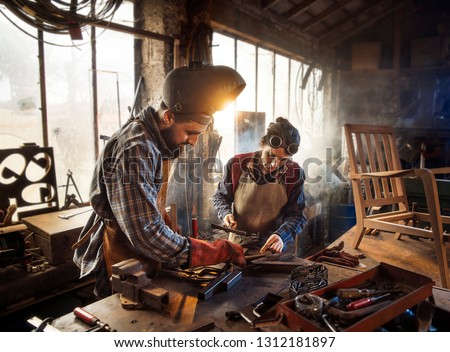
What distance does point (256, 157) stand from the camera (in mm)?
3404

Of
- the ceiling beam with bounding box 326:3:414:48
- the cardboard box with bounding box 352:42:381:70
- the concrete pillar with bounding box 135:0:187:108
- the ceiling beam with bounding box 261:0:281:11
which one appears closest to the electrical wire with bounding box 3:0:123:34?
the concrete pillar with bounding box 135:0:187:108

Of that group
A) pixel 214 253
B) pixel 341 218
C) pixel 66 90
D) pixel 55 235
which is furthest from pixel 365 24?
pixel 214 253

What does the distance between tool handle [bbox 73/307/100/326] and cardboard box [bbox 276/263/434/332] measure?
2.56 feet

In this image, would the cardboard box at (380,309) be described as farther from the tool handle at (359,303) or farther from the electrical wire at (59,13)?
the electrical wire at (59,13)

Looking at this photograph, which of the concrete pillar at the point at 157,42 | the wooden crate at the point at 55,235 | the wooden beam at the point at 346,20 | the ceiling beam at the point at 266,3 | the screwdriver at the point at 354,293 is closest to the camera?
the screwdriver at the point at 354,293

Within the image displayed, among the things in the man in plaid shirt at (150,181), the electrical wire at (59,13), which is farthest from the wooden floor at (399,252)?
the electrical wire at (59,13)

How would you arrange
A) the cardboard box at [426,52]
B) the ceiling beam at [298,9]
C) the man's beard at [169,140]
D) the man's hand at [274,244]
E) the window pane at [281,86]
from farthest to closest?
the cardboard box at [426,52] → the window pane at [281,86] → the ceiling beam at [298,9] → the man's hand at [274,244] → the man's beard at [169,140]

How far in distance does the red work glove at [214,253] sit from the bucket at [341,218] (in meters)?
5.84

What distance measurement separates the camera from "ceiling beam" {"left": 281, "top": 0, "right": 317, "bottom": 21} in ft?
23.3

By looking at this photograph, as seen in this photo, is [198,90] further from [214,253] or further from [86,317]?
[86,317]

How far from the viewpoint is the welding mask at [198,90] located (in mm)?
1946

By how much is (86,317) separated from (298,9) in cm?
721

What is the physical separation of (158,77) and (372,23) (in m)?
7.97
